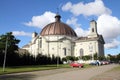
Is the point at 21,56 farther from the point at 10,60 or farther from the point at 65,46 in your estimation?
the point at 65,46

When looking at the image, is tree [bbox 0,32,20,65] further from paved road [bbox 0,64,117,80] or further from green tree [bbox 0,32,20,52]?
paved road [bbox 0,64,117,80]

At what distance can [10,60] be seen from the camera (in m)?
59.4

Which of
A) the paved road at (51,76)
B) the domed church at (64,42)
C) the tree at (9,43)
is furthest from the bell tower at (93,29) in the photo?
the paved road at (51,76)

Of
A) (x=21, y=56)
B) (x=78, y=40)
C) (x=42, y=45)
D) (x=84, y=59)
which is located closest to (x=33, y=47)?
(x=42, y=45)

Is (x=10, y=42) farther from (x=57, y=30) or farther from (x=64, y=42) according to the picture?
(x=57, y=30)

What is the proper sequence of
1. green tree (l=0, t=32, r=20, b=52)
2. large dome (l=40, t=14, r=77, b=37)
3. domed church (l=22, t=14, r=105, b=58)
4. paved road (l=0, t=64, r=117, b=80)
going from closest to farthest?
paved road (l=0, t=64, r=117, b=80) → green tree (l=0, t=32, r=20, b=52) → domed church (l=22, t=14, r=105, b=58) → large dome (l=40, t=14, r=77, b=37)

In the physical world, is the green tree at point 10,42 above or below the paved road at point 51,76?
above

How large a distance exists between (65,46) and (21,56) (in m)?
54.7

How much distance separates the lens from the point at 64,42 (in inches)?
4705

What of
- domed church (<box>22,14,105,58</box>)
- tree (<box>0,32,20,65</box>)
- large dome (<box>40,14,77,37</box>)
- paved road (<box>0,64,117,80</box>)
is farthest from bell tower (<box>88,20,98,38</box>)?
paved road (<box>0,64,117,80</box>)

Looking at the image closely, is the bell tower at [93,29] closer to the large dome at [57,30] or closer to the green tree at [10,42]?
the large dome at [57,30]

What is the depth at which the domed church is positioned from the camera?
387 ft

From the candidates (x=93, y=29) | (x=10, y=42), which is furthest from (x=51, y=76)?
(x=93, y=29)

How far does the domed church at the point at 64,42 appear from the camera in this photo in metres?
118
